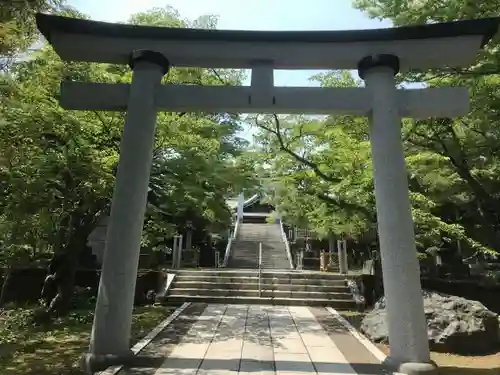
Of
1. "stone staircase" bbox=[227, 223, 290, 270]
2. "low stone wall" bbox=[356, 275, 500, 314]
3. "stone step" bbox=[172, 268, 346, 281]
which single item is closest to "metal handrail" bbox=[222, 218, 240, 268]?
"stone staircase" bbox=[227, 223, 290, 270]

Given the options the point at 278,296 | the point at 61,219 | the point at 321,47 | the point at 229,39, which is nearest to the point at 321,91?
the point at 321,47

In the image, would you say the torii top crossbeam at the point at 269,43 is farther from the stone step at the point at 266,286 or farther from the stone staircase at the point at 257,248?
the stone staircase at the point at 257,248

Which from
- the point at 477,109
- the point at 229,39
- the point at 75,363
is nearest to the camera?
the point at 229,39

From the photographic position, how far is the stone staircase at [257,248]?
2225cm

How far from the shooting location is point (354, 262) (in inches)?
950

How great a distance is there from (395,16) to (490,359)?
23.7 feet

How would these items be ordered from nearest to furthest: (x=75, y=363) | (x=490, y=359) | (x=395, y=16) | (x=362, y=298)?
(x=75, y=363), (x=490, y=359), (x=395, y=16), (x=362, y=298)

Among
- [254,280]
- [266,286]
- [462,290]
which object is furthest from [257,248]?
[462,290]

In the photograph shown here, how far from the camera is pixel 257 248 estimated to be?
26016 mm

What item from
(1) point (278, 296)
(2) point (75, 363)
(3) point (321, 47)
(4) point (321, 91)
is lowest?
(2) point (75, 363)

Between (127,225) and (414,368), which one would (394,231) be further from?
(127,225)

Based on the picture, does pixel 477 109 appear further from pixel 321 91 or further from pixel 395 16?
pixel 321 91

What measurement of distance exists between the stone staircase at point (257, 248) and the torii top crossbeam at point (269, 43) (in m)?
15.8

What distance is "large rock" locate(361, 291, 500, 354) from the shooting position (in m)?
7.94
